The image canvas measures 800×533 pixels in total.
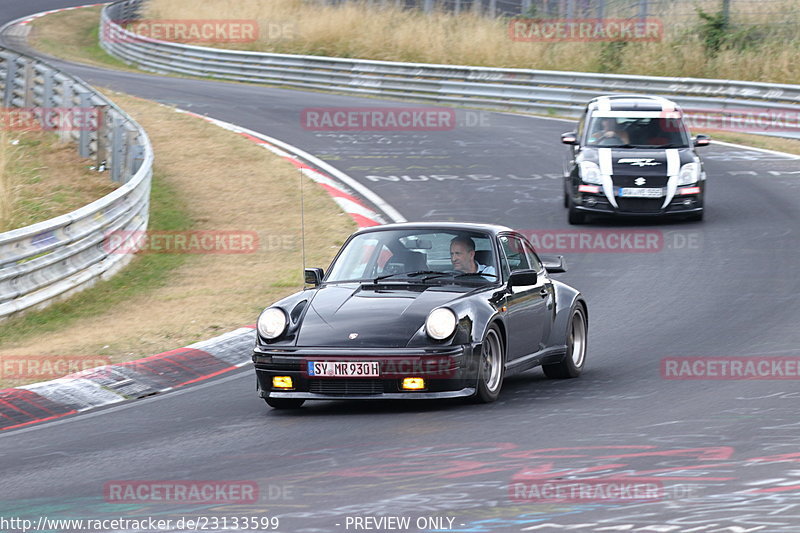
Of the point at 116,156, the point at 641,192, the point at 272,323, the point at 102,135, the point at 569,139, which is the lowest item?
the point at 641,192

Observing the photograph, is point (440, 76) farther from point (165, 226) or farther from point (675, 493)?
point (675, 493)

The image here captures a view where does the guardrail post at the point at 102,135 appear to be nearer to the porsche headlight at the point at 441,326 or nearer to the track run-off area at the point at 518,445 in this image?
the track run-off area at the point at 518,445

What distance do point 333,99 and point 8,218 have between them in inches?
711

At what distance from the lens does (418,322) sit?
8711mm

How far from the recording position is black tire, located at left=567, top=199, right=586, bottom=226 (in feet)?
60.4

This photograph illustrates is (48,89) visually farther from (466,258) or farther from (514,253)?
(466,258)

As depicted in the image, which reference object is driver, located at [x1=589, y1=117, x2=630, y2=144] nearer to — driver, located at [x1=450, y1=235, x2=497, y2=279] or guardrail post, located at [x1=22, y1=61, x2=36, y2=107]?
driver, located at [x1=450, y1=235, x2=497, y2=279]

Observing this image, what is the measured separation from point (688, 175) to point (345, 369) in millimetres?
10670

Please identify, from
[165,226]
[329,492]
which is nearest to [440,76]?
[165,226]

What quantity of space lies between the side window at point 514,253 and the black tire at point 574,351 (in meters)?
0.67

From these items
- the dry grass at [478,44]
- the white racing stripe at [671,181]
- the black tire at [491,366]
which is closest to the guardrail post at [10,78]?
the white racing stripe at [671,181]

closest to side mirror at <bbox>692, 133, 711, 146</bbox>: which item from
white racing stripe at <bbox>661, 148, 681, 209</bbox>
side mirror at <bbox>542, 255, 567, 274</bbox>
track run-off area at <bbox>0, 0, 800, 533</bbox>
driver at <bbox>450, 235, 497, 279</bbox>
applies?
white racing stripe at <bbox>661, 148, 681, 209</bbox>

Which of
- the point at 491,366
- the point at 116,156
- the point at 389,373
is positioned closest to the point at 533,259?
the point at 491,366

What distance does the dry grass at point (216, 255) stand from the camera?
12.1 metres
